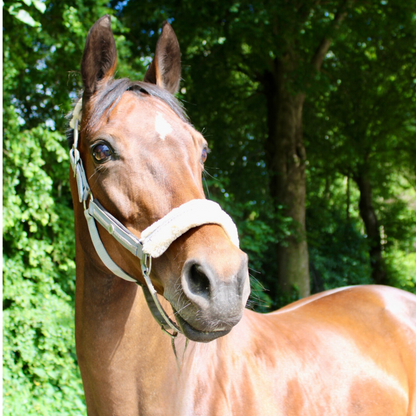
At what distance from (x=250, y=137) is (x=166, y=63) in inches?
317

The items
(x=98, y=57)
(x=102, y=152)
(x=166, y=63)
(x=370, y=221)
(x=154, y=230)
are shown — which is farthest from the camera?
(x=370, y=221)

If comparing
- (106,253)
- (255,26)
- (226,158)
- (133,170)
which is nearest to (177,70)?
(133,170)

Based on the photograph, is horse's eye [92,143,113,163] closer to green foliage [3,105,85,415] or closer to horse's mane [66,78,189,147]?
horse's mane [66,78,189,147]

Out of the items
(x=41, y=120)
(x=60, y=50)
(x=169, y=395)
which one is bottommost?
(x=169, y=395)

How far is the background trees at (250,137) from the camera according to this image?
4.44 meters

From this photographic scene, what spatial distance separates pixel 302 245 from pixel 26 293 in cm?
562

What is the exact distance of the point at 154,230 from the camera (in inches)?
52.9

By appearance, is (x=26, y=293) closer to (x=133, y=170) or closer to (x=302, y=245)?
(x=133, y=170)

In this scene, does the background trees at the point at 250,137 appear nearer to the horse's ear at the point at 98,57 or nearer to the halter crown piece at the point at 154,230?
the horse's ear at the point at 98,57

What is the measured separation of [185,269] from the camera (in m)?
1.22

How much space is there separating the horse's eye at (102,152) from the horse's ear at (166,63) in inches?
23.3

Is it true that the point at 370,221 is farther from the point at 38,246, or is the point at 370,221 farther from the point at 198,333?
the point at 198,333

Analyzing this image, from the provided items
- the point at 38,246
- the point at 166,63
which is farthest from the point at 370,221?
the point at 166,63

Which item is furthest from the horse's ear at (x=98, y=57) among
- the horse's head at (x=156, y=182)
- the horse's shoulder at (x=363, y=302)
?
the horse's shoulder at (x=363, y=302)
